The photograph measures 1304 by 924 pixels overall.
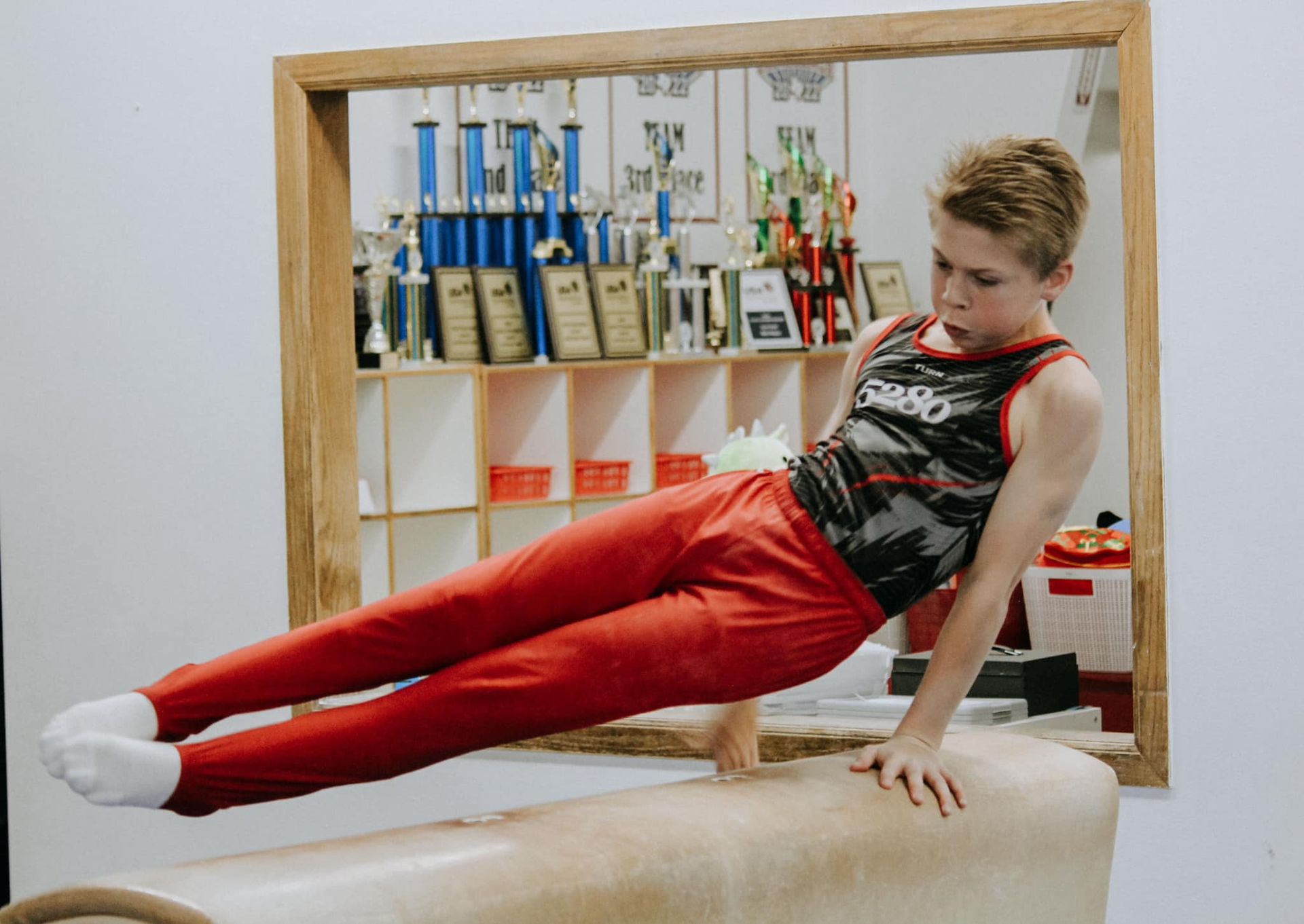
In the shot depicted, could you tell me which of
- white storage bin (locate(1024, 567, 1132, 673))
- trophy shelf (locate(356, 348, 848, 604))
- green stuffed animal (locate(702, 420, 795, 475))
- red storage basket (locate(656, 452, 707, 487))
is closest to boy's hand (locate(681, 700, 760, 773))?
green stuffed animal (locate(702, 420, 795, 475))

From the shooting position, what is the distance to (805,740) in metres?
2.86

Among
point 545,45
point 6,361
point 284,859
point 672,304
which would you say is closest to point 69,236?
point 6,361

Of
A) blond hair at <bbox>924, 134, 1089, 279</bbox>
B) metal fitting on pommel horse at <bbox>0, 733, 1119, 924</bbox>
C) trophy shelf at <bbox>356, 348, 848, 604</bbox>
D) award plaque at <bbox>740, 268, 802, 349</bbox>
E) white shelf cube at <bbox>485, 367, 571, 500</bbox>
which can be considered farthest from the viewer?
award plaque at <bbox>740, 268, 802, 349</bbox>

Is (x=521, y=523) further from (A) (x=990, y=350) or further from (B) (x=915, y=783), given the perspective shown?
(B) (x=915, y=783)

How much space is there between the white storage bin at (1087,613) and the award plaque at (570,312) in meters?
2.23

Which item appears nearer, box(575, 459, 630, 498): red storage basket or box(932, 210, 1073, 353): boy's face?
box(932, 210, 1073, 353): boy's face

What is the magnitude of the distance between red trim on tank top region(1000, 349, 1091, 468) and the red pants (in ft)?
0.84

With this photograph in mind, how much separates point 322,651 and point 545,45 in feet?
4.69

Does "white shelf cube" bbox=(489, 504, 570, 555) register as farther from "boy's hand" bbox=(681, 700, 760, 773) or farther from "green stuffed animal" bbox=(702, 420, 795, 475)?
"boy's hand" bbox=(681, 700, 760, 773)

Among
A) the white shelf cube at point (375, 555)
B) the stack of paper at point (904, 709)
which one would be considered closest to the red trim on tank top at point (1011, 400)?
the stack of paper at point (904, 709)

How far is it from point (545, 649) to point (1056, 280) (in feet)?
2.59

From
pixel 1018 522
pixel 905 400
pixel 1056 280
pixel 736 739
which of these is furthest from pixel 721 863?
pixel 1056 280

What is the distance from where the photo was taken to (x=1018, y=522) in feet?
6.41

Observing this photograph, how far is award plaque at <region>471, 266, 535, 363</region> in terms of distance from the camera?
5035 millimetres
